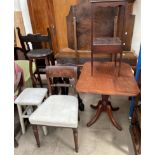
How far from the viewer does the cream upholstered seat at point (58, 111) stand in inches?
56.6

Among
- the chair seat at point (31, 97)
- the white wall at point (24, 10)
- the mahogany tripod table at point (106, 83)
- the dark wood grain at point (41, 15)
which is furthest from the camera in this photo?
the white wall at point (24, 10)

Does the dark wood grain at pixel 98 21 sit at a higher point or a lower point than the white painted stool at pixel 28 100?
higher

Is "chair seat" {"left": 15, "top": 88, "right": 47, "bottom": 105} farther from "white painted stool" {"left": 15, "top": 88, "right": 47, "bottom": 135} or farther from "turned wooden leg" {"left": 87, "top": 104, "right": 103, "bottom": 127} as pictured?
"turned wooden leg" {"left": 87, "top": 104, "right": 103, "bottom": 127}

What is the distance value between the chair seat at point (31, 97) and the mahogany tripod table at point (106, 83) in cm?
51

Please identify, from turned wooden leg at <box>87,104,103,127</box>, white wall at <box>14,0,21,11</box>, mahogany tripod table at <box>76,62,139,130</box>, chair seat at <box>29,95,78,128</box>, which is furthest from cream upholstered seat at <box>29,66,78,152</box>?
white wall at <box>14,0,21,11</box>

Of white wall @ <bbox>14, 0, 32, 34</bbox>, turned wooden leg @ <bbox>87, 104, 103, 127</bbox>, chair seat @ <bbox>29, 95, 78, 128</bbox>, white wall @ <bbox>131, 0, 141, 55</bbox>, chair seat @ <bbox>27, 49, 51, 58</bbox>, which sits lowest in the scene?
turned wooden leg @ <bbox>87, 104, 103, 127</bbox>

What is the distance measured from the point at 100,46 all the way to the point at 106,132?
3.38ft

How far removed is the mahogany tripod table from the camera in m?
1.40

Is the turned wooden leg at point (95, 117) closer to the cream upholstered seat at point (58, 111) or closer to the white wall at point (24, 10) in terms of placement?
the cream upholstered seat at point (58, 111)

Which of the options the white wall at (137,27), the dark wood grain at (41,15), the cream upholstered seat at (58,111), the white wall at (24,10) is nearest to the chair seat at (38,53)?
the cream upholstered seat at (58,111)

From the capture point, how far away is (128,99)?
2.43m

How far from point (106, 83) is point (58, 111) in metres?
0.55

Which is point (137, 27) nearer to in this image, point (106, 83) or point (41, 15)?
point (106, 83)
